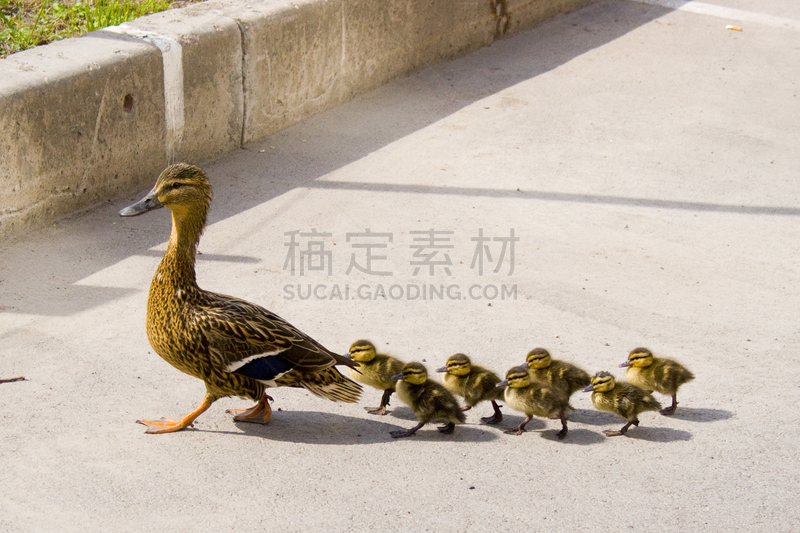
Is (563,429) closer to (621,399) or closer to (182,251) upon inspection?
(621,399)

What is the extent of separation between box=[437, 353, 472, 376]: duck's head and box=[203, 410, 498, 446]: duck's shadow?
0.98 ft

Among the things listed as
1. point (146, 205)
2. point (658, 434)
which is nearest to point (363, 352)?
point (146, 205)

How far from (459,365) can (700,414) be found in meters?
1.34

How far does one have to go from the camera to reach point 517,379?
4809mm

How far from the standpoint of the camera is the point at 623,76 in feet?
32.1

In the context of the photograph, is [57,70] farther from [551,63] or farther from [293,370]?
[551,63]

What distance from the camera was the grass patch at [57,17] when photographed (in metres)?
7.41

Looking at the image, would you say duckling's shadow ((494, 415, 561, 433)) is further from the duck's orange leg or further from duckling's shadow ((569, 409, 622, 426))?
the duck's orange leg

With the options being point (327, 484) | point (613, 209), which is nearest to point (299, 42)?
point (613, 209)

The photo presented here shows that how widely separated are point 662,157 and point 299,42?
10.9 feet

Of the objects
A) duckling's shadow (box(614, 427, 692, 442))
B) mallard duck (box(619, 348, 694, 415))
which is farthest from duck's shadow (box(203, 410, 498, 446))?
mallard duck (box(619, 348, 694, 415))

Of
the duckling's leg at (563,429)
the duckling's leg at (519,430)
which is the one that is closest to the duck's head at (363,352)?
the duckling's leg at (519,430)

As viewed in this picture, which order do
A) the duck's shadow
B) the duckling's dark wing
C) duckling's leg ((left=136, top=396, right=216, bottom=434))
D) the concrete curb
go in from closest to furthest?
the duckling's dark wing < duckling's leg ((left=136, top=396, right=216, bottom=434)) < the duck's shadow < the concrete curb

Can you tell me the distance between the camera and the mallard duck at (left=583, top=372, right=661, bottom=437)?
4.79 metres
